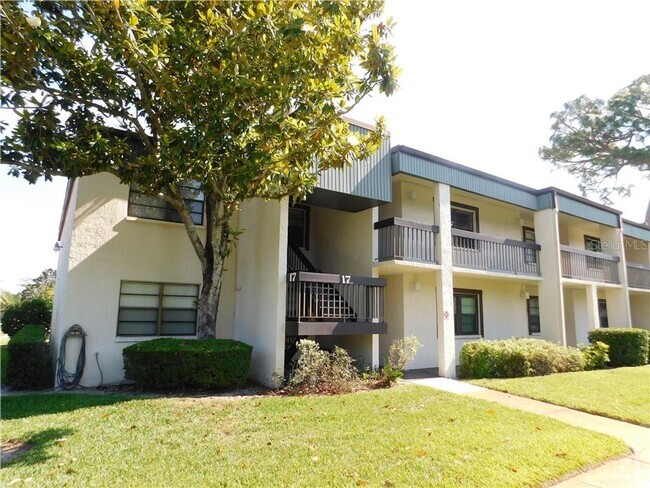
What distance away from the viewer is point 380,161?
1182cm

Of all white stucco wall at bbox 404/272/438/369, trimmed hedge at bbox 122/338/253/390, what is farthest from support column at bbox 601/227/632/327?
trimmed hedge at bbox 122/338/253/390

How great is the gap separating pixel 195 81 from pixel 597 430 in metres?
8.83

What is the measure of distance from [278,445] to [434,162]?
964cm

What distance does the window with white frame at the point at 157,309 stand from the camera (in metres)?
10.6

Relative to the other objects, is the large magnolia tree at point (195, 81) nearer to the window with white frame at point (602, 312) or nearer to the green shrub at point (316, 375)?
the green shrub at point (316, 375)

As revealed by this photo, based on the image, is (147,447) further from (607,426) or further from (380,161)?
(380,161)

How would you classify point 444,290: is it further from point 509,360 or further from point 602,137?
point 602,137

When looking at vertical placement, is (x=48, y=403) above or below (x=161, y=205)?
below

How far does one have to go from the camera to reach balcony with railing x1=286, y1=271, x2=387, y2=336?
388 inches

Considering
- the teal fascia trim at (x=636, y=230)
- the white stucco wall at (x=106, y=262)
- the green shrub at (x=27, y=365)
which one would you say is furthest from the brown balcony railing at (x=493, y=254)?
the green shrub at (x=27, y=365)

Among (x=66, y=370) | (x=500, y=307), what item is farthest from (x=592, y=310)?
(x=66, y=370)

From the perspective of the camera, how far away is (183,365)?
28.6ft

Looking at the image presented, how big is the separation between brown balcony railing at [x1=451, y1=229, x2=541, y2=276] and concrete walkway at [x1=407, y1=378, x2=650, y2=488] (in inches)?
166

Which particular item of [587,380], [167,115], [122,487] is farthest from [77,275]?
[587,380]
